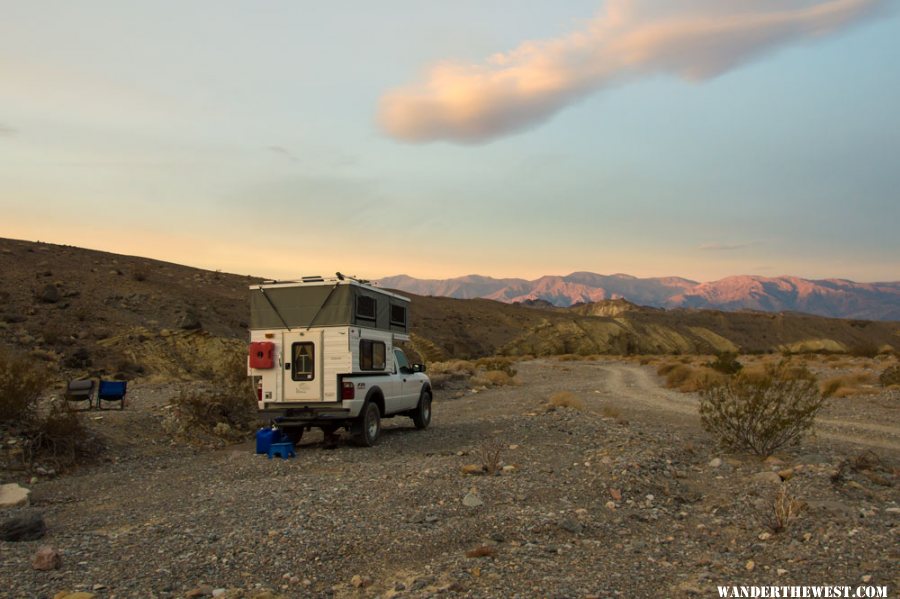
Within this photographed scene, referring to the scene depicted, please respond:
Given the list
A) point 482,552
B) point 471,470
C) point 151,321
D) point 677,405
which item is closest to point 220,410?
point 471,470

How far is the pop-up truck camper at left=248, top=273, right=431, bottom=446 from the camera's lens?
13875mm

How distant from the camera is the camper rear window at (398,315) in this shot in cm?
1647

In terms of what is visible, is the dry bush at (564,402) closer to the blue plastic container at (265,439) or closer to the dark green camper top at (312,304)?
the dark green camper top at (312,304)

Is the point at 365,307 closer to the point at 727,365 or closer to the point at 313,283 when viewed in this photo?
the point at 313,283

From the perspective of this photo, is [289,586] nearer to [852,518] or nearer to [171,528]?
[171,528]

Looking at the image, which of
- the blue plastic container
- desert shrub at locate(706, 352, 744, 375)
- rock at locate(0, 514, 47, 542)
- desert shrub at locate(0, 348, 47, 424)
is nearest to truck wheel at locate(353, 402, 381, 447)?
the blue plastic container

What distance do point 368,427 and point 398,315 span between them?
341 cm

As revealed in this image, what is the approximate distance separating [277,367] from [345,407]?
5.89 ft

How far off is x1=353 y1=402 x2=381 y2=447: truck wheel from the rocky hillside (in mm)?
8507

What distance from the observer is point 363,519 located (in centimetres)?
804

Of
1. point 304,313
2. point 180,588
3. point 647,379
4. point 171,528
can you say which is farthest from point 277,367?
point 647,379

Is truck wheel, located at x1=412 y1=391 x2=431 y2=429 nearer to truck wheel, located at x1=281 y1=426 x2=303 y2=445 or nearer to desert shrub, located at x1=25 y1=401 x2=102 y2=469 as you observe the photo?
truck wheel, located at x1=281 y1=426 x2=303 y2=445

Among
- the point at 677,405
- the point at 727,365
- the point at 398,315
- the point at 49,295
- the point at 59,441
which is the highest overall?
the point at 49,295

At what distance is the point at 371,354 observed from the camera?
49.3ft
